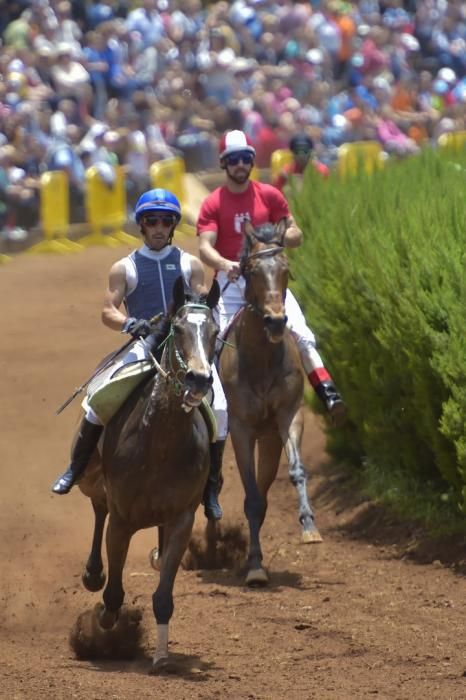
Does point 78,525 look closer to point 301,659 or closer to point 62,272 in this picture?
point 301,659

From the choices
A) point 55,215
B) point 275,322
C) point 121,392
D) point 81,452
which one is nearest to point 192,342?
point 121,392

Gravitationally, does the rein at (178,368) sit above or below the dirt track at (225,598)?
above

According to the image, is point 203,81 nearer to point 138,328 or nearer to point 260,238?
point 260,238

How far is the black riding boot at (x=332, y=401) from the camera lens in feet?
38.9

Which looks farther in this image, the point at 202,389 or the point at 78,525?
the point at 78,525

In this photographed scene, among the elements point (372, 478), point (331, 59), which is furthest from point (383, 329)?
point (331, 59)

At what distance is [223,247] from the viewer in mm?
12297

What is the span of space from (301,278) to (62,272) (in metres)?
5.94

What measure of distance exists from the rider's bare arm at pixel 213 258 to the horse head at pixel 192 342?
9.81 feet

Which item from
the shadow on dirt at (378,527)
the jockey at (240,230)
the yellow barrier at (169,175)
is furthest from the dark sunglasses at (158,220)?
the yellow barrier at (169,175)

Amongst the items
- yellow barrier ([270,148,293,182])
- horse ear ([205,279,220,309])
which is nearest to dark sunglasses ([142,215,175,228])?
horse ear ([205,279,220,309])

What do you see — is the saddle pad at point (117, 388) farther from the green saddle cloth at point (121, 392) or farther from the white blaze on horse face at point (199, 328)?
the white blaze on horse face at point (199, 328)

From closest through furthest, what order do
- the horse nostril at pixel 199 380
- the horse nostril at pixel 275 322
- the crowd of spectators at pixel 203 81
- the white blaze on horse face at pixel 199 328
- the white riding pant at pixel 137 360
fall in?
the horse nostril at pixel 199 380 → the white blaze on horse face at pixel 199 328 → the white riding pant at pixel 137 360 → the horse nostril at pixel 275 322 → the crowd of spectators at pixel 203 81

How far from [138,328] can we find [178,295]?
→ 549 millimetres
